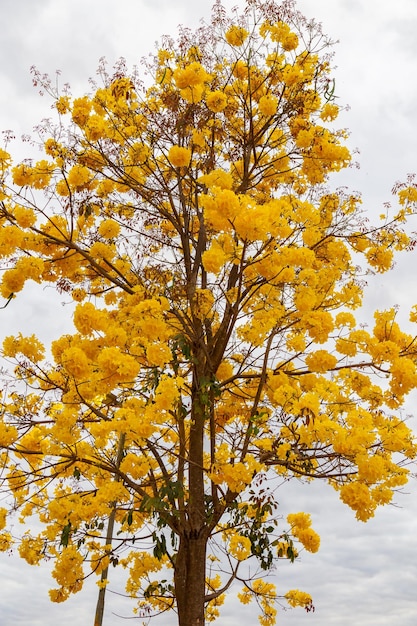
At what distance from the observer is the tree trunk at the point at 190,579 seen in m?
6.52

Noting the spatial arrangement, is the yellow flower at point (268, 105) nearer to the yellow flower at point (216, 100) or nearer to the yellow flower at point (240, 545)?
the yellow flower at point (216, 100)

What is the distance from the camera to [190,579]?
6.63 metres

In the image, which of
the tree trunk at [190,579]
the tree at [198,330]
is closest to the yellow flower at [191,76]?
the tree at [198,330]

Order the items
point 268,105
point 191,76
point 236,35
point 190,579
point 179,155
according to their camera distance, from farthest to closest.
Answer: point 236,35
point 268,105
point 191,76
point 179,155
point 190,579

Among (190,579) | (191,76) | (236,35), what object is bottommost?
(190,579)

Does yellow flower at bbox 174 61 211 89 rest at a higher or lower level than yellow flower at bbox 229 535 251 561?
higher

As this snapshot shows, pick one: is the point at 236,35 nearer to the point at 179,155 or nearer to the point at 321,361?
the point at 179,155

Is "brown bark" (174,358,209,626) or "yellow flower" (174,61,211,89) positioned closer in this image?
"brown bark" (174,358,209,626)

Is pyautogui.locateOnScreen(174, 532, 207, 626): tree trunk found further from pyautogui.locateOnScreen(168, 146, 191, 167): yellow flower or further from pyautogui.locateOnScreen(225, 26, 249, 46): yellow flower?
pyautogui.locateOnScreen(225, 26, 249, 46): yellow flower

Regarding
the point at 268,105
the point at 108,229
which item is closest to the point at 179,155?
the point at 108,229

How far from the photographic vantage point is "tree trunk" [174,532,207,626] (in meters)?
6.52

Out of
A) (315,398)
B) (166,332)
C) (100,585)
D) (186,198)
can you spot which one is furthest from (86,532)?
(186,198)

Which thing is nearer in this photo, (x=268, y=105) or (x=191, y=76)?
(x=191, y=76)

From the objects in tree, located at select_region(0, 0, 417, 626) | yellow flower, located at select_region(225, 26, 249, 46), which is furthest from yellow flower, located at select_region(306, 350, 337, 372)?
yellow flower, located at select_region(225, 26, 249, 46)
